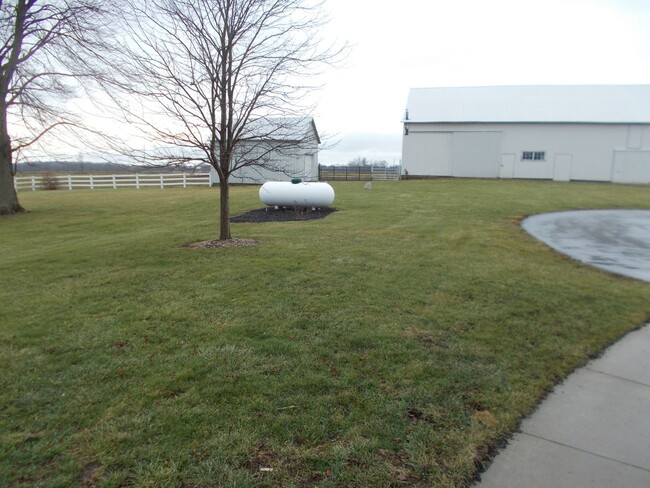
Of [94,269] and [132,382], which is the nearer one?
[132,382]

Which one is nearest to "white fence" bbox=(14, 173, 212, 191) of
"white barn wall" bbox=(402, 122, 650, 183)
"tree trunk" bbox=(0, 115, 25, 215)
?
"tree trunk" bbox=(0, 115, 25, 215)

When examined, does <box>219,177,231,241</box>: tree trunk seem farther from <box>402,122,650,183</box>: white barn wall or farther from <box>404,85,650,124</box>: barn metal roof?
<box>404,85,650,124</box>: barn metal roof

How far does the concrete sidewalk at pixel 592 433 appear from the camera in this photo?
249 cm

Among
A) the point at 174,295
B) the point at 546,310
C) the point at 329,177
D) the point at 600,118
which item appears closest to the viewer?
the point at 546,310

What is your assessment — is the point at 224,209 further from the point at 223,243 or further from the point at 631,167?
the point at 631,167

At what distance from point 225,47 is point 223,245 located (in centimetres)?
386

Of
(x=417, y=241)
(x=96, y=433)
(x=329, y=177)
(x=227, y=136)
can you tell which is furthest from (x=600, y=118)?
(x=96, y=433)

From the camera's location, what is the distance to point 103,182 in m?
35.9

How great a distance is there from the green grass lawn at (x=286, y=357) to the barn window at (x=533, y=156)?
94.6ft

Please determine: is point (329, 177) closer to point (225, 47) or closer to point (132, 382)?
point (225, 47)

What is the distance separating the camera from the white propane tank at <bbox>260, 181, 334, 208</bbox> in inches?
582

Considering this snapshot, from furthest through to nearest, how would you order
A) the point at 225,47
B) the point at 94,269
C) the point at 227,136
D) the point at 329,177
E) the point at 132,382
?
the point at 329,177
the point at 227,136
the point at 225,47
the point at 94,269
the point at 132,382

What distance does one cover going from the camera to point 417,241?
927cm

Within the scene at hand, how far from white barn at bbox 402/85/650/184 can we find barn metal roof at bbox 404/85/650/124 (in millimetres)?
77
